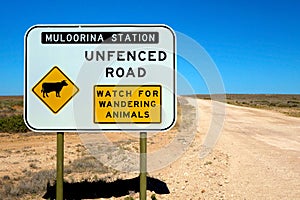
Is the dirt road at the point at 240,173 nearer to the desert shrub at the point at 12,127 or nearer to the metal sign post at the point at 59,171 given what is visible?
the metal sign post at the point at 59,171

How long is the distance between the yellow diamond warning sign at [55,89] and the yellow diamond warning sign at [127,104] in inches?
10.0

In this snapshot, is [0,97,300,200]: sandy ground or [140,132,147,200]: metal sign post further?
[0,97,300,200]: sandy ground

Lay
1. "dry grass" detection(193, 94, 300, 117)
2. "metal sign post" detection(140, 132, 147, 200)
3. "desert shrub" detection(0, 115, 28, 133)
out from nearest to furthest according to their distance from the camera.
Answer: "metal sign post" detection(140, 132, 147, 200) < "desert shrub" detection(0, 115, 28, 133) < "dry grass" detection(193, 94, 300, 117)

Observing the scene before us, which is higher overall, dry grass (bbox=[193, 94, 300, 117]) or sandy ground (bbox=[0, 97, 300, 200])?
dry grass (bbox=[193, 94, 300, 117])

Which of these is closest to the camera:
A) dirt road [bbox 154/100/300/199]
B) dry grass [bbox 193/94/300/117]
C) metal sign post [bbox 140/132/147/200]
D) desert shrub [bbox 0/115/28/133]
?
metal sign post [bbox 140/132/147/200]

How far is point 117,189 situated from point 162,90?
3685mm

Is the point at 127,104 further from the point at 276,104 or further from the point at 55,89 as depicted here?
the point at 276,104

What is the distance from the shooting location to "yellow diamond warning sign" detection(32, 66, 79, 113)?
3162 mm

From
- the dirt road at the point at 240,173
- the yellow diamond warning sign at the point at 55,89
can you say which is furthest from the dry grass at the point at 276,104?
the yellow diamond warning sign at the point at 55,89

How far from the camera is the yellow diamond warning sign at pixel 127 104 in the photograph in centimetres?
320

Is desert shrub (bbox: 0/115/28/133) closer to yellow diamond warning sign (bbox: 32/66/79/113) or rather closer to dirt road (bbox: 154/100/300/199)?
dirt road (bbox: 154/100/300/199)

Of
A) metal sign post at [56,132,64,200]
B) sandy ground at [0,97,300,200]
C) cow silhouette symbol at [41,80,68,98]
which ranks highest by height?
cow silhouette symbol at [41,80,68,98]

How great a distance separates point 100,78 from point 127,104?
0.36 m

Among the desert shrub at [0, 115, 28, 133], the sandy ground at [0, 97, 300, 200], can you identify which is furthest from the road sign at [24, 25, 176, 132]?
the desert shrub at [0, 115, 28, 133]
